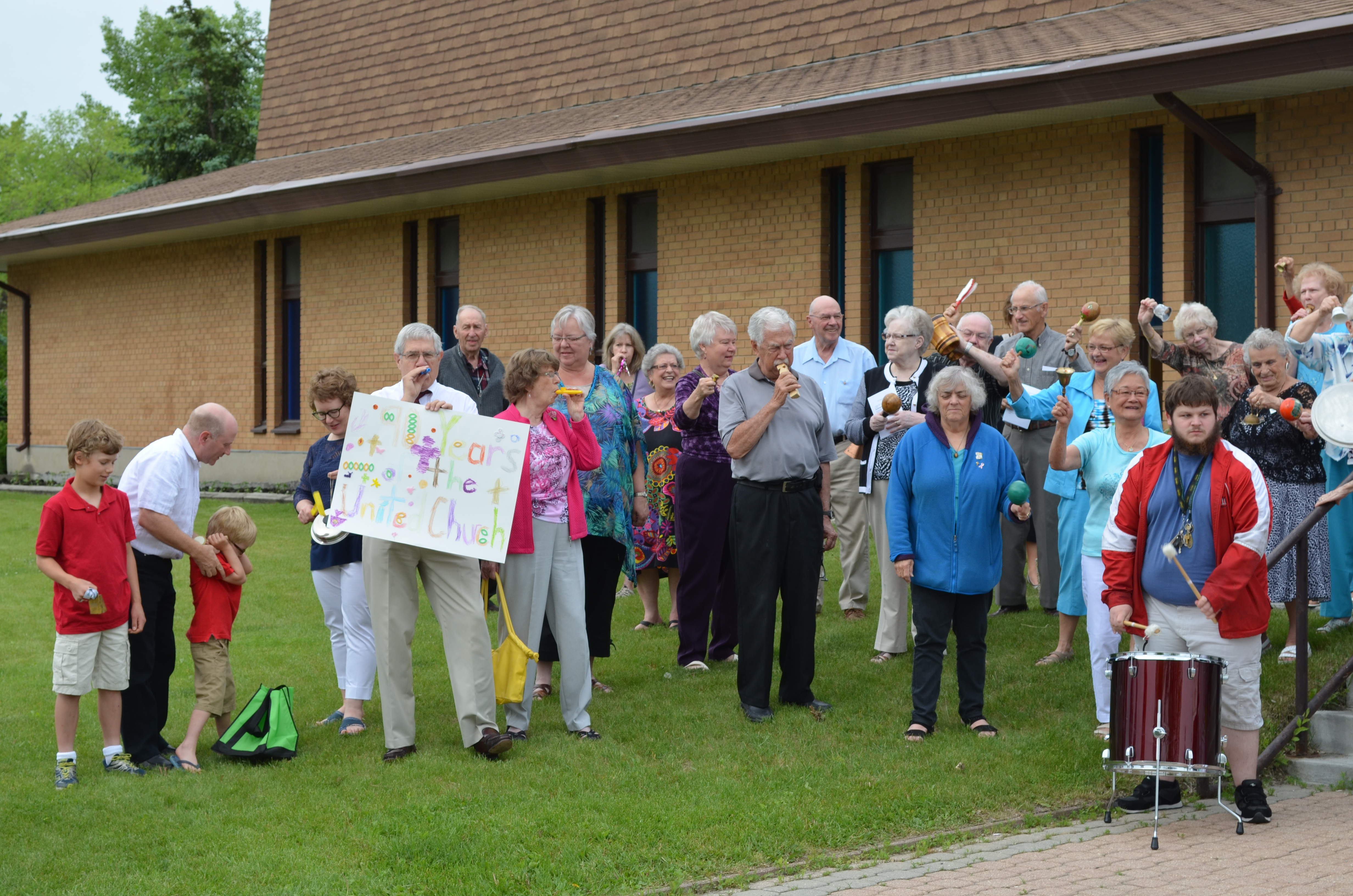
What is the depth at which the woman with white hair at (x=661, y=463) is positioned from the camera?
966 cm

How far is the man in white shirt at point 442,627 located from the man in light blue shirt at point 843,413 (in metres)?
2.84

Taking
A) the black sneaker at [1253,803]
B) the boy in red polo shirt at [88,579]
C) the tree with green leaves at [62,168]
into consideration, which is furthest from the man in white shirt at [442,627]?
the tree with green leaves at [62,168]

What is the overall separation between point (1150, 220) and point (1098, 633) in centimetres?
674

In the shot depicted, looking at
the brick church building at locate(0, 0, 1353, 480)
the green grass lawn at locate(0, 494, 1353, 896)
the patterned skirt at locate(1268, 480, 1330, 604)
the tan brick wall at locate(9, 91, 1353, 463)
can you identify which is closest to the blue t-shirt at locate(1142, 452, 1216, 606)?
the green grass lawn at locate(0, 494, 1353, 896)

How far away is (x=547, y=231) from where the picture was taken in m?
18.2

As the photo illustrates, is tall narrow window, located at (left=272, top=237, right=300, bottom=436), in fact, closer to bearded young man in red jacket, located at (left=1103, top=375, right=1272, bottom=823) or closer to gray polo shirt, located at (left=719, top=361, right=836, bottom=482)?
gray polo shirt, located at (left=719, top=361, right=836, bottom=482)

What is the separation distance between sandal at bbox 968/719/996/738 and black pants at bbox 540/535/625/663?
2.26 m

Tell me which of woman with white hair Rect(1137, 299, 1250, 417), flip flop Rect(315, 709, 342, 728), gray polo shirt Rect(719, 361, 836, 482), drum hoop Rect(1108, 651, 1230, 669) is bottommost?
flip flop Rect(315, 709, 342, 728)

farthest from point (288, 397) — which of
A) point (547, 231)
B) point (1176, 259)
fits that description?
point (1176, 259)

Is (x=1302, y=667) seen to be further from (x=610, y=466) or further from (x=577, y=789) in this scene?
(x=610, y=466)

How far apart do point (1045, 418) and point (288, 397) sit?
1700 centimetres

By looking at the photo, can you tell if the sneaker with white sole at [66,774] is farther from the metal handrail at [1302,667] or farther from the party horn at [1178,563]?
the metal handrail at [1302,667]

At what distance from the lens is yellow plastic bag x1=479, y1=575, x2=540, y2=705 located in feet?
23.3

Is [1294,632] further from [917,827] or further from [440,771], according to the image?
[440,771]
